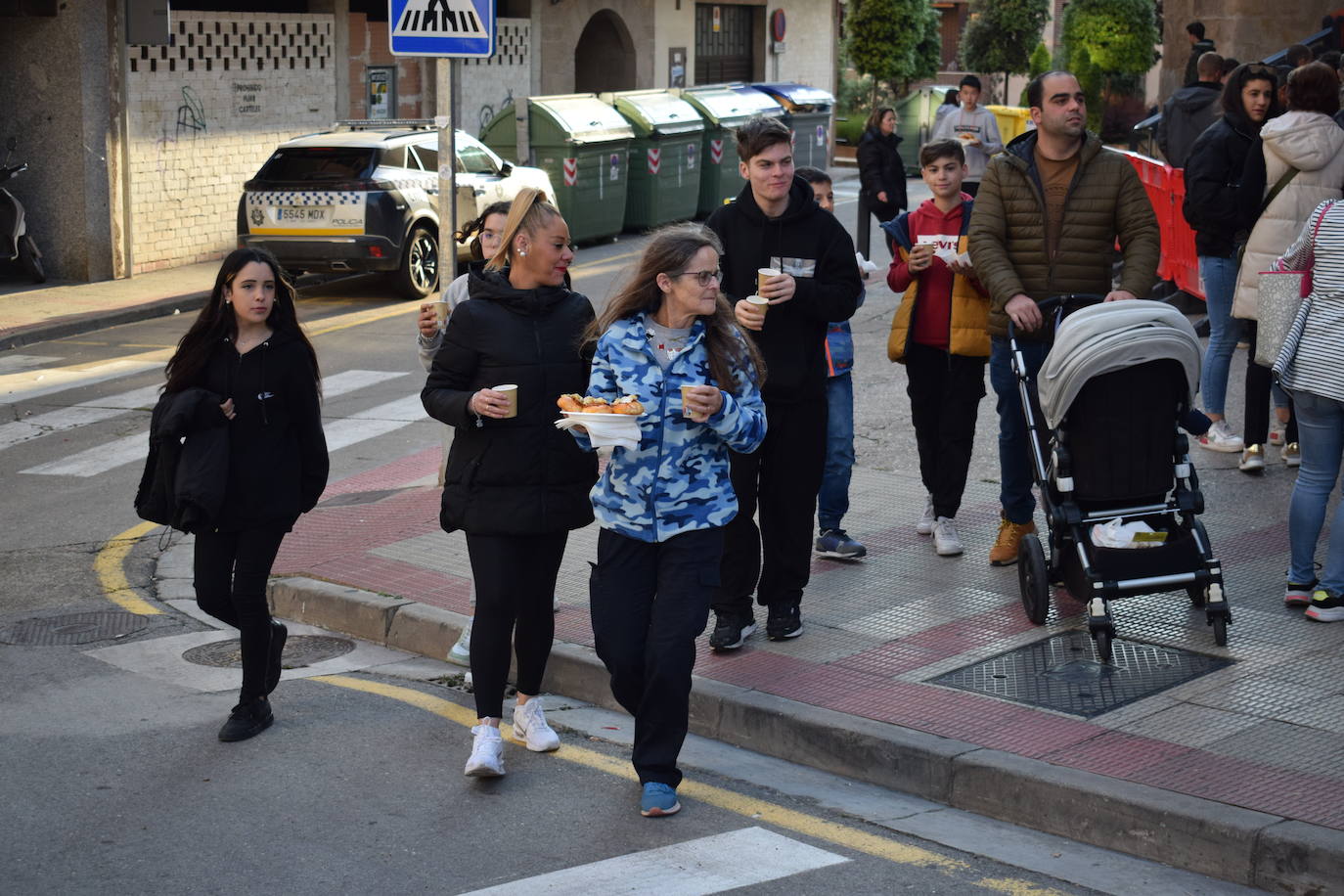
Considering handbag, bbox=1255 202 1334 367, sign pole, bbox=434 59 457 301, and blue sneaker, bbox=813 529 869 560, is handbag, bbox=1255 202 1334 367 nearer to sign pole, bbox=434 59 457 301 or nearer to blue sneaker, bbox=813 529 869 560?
blue sneaker, bbox=813 529 869 560

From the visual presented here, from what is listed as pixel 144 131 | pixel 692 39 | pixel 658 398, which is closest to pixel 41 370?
pixel 144 131

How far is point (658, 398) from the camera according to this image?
5.30 metres

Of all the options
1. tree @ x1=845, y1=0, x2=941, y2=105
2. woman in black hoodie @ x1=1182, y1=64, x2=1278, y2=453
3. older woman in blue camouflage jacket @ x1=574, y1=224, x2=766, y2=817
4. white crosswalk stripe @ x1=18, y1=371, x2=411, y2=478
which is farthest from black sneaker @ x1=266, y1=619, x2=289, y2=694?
tree @ x1=845, y1=0, x2=941, y2=105

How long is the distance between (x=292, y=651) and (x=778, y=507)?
2.32 m

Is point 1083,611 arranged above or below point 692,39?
below

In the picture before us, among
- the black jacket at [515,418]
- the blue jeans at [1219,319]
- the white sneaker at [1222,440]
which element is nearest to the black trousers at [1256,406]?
the blue jeans at [1219,319]

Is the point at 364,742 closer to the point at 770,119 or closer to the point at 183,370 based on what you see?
the point at 183,370

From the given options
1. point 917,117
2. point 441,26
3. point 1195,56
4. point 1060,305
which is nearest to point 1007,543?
point 1060,305

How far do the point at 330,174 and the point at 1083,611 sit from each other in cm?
1262

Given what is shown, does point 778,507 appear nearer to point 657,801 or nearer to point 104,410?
point 657,801

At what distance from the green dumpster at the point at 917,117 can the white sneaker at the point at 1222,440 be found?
26136 mm

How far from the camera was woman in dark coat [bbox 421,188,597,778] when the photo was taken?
559cm

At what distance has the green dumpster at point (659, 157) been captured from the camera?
2359 centimetres

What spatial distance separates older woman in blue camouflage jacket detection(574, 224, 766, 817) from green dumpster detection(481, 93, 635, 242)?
16353 mm
